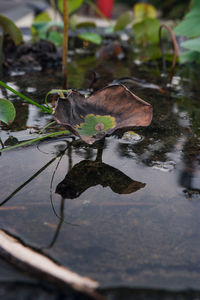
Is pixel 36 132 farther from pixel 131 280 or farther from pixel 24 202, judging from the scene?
pixel 131 280

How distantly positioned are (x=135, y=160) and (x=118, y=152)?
0.15 ft

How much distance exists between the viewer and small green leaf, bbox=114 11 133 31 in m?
2.08

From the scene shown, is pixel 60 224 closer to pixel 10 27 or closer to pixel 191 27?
pixel 10 27

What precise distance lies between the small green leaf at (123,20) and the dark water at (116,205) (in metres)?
1.45

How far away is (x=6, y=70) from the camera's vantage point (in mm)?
1356

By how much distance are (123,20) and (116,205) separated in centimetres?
185

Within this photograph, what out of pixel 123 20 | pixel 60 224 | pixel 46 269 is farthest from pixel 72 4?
pixel 46 269

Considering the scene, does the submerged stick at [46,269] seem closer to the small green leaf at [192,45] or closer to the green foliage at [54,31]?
the small green leaf at [192,45]

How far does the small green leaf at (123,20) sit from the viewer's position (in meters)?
2.08

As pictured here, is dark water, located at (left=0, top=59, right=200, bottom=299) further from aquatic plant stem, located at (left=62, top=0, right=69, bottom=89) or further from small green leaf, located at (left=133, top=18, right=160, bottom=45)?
small green leaf, located at (left=133, top=18, right=160, bottom=45)

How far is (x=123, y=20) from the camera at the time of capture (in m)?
2.13

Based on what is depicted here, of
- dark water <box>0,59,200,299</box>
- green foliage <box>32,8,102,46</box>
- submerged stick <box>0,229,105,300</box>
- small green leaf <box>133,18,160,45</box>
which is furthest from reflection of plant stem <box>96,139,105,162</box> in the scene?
small green leaf <box>133,18,160,45</box>

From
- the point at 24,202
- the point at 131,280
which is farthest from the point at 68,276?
the point at 24,202

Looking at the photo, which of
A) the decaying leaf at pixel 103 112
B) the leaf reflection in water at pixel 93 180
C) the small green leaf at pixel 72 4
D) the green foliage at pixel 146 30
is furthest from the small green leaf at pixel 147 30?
the leaf reflection in water at pixel 93 180
